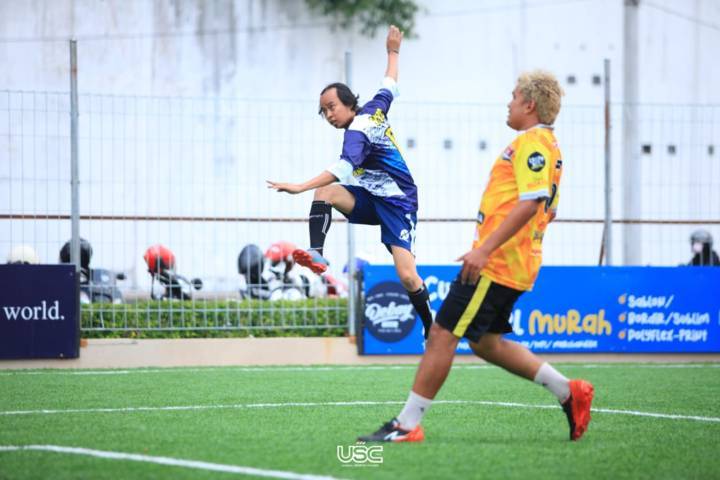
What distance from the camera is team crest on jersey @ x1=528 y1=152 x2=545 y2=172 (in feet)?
16.8

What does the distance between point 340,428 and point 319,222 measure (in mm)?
2207

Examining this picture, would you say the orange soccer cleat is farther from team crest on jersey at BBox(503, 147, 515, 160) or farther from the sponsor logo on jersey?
the sponsor logo on jersey

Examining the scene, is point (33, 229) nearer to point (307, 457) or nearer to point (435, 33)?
point (307, 457)

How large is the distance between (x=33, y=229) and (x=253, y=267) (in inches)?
93.2

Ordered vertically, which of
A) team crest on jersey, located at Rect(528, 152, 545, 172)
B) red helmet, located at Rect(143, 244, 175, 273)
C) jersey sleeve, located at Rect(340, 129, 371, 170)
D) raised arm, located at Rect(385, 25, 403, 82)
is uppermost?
raised arm, located at Rect(385, 25, 403, 82)

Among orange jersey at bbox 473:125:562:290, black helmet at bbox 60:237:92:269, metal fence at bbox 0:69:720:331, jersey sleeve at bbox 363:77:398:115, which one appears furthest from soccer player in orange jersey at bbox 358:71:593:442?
black helmet at bbox 60:237:92:269

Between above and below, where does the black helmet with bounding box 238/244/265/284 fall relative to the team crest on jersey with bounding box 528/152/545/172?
below

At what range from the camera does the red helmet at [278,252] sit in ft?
39.1

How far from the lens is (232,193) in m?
13.3

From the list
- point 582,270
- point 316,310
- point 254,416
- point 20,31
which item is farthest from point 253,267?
point 20,31

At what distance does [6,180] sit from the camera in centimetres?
1093

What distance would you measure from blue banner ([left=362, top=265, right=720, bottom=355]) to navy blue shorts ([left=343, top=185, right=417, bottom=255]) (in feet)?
12.6

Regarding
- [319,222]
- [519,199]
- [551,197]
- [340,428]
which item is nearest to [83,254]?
[319,222]

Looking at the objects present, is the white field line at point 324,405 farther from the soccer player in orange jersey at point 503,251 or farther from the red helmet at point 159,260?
the red helmet at point 159,260
